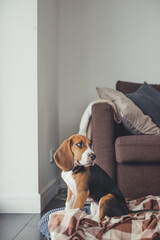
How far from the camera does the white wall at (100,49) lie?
2803 millimetres

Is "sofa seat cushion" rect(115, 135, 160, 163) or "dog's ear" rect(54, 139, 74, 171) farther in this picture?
"sofa seat cushion" rect(115, 135, 160, 163)

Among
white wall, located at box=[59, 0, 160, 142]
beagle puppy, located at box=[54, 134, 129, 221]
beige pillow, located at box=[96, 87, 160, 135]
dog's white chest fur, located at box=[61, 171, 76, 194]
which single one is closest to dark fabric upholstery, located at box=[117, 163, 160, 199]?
beige pillow, located at box=[96, 87, 160, 135]

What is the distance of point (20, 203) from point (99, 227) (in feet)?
2.69

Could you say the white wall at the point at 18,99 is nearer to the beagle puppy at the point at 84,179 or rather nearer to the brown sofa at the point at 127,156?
the brown sofa at the point at 127,156

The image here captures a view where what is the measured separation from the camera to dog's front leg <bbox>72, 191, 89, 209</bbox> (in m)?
1.24

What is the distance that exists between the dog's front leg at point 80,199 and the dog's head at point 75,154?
12 centimetres

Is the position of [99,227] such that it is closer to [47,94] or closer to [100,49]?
[47,94]

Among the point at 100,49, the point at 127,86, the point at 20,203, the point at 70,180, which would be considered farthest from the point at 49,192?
the point at 100,49

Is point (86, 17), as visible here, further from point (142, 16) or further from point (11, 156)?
point (11, 156)

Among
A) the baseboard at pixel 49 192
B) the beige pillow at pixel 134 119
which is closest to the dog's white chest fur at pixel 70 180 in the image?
the baseboard at pixel 49 192

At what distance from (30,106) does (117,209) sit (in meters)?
0.93

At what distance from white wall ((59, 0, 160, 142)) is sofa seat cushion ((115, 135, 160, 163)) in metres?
1.05

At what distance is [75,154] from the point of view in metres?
1.23

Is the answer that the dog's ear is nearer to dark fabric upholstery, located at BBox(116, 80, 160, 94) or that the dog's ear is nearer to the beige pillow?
the beige pillow
